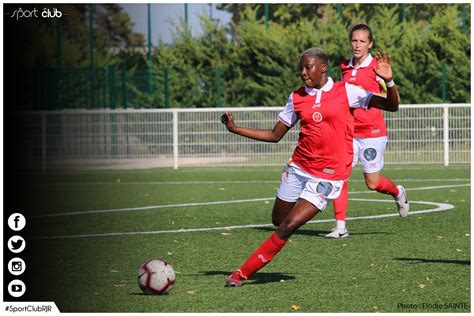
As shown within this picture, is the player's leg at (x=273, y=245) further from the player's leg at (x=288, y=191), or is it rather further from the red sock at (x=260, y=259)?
the player's leg at (x=288, y=191)

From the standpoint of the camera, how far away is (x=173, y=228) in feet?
45.6

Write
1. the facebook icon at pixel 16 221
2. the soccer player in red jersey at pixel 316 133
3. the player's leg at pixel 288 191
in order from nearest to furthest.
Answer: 1. the facebook icon at pixel 16 221
2. the soccer player in red jersey at pixel 316 133
3. the player's leg at pixel 288 191

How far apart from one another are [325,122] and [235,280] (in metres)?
1.53

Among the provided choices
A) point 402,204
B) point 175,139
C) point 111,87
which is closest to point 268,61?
point 111,87

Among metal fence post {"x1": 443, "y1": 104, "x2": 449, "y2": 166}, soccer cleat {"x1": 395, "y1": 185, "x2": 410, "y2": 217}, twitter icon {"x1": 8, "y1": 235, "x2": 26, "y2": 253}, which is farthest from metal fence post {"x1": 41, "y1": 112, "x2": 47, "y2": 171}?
twitter icon {"x1": 8, "y1": 235, "x2": 26, "y2": 253}

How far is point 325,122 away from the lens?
372 inches

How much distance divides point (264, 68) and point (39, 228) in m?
19.6

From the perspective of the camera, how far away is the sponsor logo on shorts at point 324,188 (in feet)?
30.7

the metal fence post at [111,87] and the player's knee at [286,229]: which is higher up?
the metal fence post at [111,87]

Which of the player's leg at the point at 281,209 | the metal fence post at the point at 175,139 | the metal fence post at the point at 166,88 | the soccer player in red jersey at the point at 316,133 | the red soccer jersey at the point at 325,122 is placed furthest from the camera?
the metal fence post at the point at 166,88

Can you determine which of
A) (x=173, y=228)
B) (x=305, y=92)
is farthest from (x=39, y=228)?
(x=305, y=92)

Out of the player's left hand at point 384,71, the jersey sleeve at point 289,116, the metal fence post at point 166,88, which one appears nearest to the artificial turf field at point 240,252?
the jersey sleeve at point 289,116

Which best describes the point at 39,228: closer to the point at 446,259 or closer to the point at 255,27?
the point at 446,259

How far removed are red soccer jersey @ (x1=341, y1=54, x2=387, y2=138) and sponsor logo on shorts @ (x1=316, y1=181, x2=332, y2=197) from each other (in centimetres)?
340
